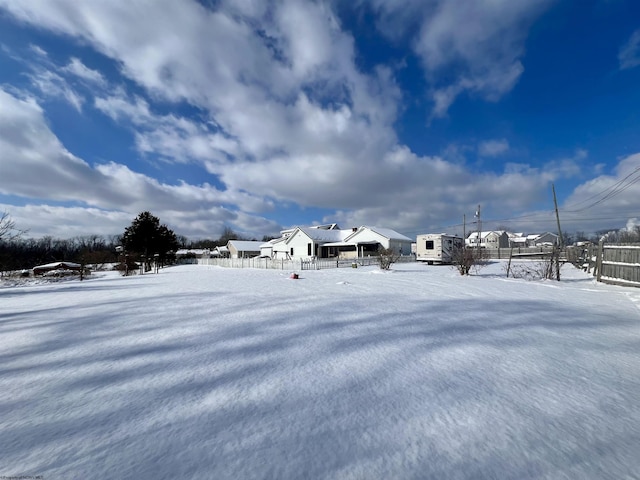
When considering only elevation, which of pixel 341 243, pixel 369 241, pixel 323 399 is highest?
pixel 369 241

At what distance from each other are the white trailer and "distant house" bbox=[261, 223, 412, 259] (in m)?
A: 8.74

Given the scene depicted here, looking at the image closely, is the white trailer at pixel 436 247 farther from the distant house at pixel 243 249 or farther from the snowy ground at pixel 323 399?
the distant house at pixel 243 249

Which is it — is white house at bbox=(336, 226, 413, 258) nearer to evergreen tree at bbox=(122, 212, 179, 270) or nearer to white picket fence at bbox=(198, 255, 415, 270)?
white picket fence at bbox=(198, 255, 415, 270)

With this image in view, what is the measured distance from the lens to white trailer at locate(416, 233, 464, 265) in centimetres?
2457

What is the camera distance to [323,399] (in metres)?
2.33

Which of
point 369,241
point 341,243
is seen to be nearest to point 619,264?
point 369,241

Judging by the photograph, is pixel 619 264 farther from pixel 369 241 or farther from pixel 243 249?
pixel 243 249

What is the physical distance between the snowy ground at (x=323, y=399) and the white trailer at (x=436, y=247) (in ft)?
67.0

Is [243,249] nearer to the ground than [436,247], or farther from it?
farther from it

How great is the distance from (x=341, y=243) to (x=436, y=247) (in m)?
13.9

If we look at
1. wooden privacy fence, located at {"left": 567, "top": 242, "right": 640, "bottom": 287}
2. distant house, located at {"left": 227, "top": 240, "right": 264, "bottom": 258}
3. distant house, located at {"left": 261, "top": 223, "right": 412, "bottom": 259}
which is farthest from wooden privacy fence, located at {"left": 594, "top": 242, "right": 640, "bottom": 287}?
distant house, located at {"left": 227, "top": 240, "right": 264, "bottom": 258}

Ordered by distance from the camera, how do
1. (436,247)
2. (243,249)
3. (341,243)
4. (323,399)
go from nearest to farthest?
(323,399) → (436,247) → (341,243) → (243,249)

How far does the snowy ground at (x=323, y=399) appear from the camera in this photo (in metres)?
1.63

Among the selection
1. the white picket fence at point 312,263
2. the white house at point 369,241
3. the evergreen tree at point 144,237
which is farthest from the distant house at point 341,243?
the evergreen tree at point 144,237
